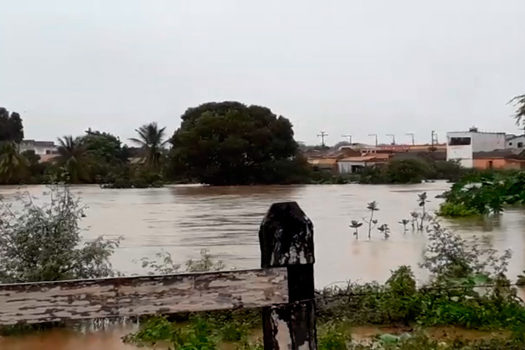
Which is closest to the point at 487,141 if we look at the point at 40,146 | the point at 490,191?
the point at 40,146

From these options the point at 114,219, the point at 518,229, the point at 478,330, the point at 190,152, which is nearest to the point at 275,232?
the point at 478,330

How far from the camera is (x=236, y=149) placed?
35188 mm

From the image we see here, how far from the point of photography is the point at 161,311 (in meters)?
1.57

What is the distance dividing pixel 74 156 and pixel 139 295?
→ 40748mm

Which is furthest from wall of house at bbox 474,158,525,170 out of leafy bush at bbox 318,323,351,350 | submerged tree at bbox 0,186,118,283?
submerged tree at bbox 0,186,118,283

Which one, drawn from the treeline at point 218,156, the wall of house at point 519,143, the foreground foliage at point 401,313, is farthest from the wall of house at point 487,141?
the foreground foliage at point 401,313

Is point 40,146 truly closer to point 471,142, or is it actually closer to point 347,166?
point 347,166

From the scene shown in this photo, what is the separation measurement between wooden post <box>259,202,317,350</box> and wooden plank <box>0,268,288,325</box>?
22 mm

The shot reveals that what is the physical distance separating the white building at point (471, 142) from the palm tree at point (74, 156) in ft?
69.0

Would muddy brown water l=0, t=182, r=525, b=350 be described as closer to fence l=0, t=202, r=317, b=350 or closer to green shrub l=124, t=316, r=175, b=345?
green shrub l=124, t=316, r=175, b=345

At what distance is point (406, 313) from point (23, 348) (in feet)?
9.51

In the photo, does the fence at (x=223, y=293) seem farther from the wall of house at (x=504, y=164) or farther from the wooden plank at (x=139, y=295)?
the wall of house at (x=504, y=164)

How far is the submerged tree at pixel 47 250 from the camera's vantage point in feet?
18.9

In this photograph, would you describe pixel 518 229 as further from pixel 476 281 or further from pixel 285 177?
pixel 285 177
